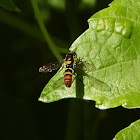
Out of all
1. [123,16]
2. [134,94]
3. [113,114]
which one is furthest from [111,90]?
[113,114]

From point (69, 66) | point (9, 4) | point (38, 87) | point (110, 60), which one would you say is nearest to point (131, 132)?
point (110, 60)

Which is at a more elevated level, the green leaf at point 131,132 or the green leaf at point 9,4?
the green leaf at point 9,4

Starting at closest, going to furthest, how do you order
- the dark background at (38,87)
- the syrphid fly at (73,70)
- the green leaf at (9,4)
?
the syrphid fly at (73,70)
the green leaf at (9,4)
the dark background at (38,87)

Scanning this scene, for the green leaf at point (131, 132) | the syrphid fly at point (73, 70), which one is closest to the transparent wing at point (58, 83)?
the syrphid fly at point (73, 70)

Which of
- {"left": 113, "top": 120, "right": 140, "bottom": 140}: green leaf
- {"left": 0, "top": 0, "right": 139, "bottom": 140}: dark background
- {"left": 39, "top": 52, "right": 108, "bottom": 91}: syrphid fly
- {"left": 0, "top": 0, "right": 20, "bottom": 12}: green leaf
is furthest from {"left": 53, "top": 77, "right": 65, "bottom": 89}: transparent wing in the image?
{"left": 0, "top": 0, "right": 139, "bottom": 140}: dark background

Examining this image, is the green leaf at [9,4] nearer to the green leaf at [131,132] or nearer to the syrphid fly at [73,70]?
the syrphid fly at [73,70]

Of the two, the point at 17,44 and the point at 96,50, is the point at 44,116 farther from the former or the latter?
the point at 96,50

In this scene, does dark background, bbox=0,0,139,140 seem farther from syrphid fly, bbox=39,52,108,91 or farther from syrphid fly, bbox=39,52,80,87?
syrphid fly, bbox=39,52,108,91
